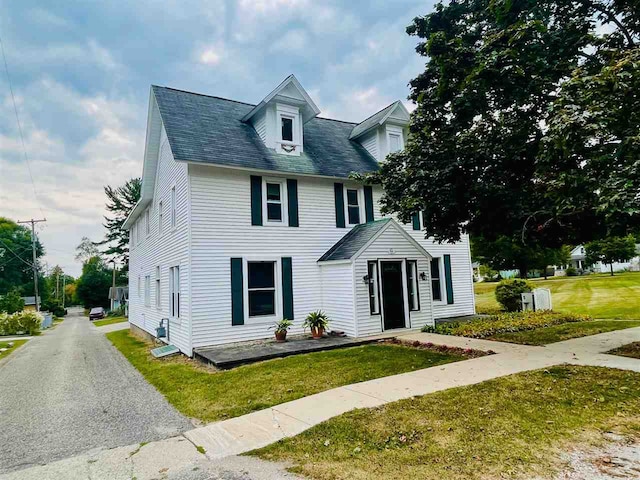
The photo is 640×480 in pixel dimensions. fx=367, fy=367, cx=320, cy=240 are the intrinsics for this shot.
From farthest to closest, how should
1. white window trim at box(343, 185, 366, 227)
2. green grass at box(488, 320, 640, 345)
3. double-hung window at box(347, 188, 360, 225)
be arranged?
double-hung window at box(347, 188, 360, 225), white window trim at box(343, 185, 366, 227), green grass at box(488, 320, 640, 345)

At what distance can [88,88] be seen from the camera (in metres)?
13.9

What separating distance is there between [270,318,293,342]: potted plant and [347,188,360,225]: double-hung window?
14.3ft

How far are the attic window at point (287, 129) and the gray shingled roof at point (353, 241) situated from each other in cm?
398

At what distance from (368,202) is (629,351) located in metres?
8.41

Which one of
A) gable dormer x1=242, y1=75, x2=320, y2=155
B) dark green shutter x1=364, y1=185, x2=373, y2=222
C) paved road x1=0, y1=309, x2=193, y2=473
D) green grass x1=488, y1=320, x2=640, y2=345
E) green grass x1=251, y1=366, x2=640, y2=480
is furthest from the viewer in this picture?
dark green shutter x1=364, y1=185, x2=373, y2=222

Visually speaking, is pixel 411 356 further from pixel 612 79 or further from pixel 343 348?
pixel 612 79

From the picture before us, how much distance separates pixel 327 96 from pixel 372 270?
10207 millimetres

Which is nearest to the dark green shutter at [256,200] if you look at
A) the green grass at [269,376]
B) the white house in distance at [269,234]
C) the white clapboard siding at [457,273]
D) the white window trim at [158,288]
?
the white house in distance at [269,234]

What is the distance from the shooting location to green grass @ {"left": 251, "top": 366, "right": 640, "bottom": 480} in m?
3.47

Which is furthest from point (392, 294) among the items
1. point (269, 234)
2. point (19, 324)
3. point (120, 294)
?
point (120, 294)

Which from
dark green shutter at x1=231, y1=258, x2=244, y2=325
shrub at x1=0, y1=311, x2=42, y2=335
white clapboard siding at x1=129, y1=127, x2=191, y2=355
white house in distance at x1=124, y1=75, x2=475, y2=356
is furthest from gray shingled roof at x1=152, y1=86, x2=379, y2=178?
shrub at x1=0, y1=311, x2=42, y2=335

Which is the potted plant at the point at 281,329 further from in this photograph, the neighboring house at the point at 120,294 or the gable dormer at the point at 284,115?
the neighboring house at the point at 120,294

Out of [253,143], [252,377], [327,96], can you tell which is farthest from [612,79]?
[327,96]

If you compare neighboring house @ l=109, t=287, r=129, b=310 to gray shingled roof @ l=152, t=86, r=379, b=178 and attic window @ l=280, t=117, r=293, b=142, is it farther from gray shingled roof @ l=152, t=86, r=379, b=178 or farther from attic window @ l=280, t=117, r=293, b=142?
attic window @ l=280, t=117, r=293, b=142
